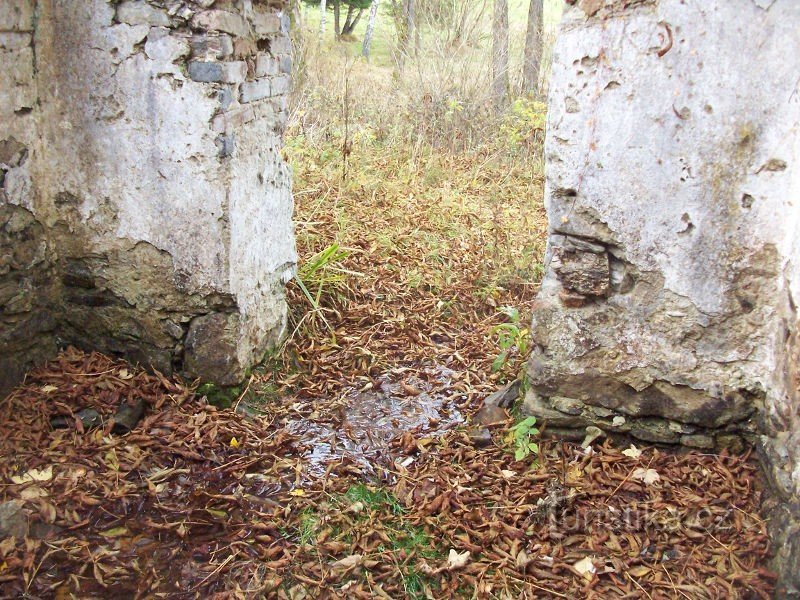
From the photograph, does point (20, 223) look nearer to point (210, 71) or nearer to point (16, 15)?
point (16, 15)

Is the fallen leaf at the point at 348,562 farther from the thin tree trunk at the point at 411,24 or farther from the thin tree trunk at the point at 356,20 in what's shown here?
the thin tree trunk at the point at 356,20

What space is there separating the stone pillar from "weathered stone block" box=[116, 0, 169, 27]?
161 cm

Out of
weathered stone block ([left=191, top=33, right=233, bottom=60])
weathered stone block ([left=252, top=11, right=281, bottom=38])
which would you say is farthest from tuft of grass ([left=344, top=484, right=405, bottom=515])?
weathered stone block ([left=252, top=11, right=281, bottom=38])

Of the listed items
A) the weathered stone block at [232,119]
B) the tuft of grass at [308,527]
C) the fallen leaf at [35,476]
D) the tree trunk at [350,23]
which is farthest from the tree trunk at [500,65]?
the tree trunk at [350,23]

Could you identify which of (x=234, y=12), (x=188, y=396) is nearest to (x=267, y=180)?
(x=234, y=12)

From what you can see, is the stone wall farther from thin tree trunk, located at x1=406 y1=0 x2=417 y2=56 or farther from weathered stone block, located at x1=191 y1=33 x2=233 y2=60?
thin tree trunk, located at x1=406 y1=0 x2=417 y2=56

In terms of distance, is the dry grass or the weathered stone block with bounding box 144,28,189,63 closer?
the weathered stone block with bounding box 144,28,189,63

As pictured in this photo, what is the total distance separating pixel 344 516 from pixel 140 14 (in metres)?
2.19

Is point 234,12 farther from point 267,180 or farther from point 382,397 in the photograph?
point 382,397

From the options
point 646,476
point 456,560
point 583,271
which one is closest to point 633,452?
point 646,476

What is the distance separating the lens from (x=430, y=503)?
2.80 metres

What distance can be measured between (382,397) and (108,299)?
1.42 m

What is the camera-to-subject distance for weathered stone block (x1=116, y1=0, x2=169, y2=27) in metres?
2.88

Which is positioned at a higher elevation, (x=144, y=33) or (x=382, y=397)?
(x=144, y=33)
